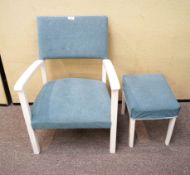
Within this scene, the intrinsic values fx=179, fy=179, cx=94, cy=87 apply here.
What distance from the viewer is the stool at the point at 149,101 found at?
1.15m

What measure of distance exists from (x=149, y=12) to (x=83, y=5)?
0.51 m

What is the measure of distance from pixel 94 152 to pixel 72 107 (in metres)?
0.44

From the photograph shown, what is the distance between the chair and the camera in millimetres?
1067

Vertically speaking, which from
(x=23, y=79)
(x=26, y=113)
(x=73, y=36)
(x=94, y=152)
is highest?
(x=73, y=36)

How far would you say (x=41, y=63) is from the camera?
1.33 m

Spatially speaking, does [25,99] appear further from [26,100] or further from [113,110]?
[113,110]

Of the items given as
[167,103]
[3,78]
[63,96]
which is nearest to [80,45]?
[63,96]

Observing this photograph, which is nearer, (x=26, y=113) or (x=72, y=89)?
(x=26, y=113)

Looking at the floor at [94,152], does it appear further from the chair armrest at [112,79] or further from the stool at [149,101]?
the chair armrest at [112,79]

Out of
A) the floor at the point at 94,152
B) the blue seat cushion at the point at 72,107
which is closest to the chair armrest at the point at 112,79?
the blue seat cushion at the point at 72,107

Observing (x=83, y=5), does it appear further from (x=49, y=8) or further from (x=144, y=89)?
(x=144, y=89)

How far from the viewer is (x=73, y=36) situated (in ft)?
4.30

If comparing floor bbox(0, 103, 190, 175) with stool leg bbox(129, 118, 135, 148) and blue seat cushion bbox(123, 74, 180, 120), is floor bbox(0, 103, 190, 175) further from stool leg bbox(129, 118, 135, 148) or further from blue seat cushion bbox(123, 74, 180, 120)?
blue seat cushion bbox(123, 74, 180, 120)

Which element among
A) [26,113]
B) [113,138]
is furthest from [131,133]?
[26,113]
